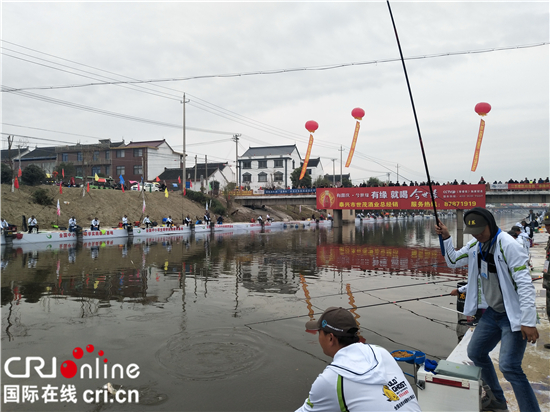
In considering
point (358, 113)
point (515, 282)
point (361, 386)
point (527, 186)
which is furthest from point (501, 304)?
point (527, 186)

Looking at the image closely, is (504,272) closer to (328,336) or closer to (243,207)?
(328,336)

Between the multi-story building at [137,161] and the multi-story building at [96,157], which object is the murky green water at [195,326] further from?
the multi-story building at [96,157]

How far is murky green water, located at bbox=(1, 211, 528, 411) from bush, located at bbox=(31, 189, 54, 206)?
20.8 m

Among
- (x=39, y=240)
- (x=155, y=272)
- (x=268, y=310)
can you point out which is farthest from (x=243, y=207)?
(x=268, y=310)

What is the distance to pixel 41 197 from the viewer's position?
34375mm

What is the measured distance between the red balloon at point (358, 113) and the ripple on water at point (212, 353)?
23.4 m

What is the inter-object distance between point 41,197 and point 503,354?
38.6m

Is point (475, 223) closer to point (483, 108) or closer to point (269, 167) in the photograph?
point (483, 108)

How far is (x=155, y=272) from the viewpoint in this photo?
575 inches

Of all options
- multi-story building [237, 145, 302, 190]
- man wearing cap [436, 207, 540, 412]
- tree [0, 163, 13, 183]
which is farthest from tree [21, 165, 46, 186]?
multi-story building [237, 145, 302, 190]

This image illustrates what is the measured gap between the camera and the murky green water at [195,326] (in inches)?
202

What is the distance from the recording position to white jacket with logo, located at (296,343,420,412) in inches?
86.2

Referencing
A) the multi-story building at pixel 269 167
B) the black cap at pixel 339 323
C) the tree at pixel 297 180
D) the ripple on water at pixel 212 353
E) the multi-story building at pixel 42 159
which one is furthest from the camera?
the multi-story building at pixel 269 167

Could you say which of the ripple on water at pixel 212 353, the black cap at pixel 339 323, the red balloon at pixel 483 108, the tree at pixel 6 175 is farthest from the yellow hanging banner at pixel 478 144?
the tree at pixel 6 175
